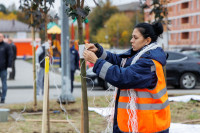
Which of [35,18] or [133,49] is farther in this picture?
[35,18]

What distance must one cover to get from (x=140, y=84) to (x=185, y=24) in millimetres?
60000

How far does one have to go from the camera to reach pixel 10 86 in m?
15.0

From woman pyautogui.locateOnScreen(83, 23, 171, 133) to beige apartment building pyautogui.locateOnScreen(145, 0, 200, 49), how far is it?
5114 centimetres

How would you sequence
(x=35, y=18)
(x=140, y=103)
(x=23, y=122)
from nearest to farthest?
(x=140, y=103) → (x=23, y=122) → (x=35, y=18)

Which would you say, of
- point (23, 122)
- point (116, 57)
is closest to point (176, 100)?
point (23, 122)

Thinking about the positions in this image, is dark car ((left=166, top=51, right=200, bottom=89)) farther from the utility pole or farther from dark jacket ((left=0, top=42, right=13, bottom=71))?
dark jacket ((left=0, top=42, right=13, bottom=71))

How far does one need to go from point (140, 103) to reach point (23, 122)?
4.09 meters

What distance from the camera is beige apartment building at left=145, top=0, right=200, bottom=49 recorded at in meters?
55.9

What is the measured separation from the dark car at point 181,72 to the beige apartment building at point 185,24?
40.4 metres

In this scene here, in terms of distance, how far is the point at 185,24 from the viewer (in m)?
60.8

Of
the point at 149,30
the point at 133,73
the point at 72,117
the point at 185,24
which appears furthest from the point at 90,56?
the point at 185,24

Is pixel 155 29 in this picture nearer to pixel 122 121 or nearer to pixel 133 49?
pixel 133 49

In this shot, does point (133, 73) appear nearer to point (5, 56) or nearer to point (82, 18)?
point (82, 18)

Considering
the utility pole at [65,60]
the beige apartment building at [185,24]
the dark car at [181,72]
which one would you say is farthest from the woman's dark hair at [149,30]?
the beige apartment building at [185,24]
